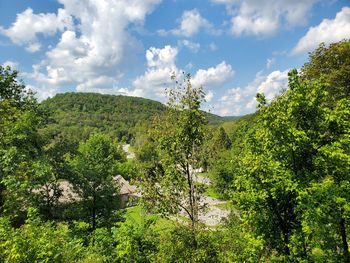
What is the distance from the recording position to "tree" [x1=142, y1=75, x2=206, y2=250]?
12.3 meters

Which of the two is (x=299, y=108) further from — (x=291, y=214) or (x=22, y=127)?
(x=22, y=127)

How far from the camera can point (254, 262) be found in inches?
496

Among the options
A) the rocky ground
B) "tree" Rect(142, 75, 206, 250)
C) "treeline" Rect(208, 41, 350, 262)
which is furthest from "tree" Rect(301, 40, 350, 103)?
"tree" Rect(142, 75, 206, 250)

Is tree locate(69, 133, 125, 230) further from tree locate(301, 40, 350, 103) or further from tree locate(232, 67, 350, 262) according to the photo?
tree locate(301, 40, 350, 103)

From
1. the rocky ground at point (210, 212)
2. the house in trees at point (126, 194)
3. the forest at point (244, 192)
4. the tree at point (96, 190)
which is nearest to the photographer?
the forest at point (244, 192)

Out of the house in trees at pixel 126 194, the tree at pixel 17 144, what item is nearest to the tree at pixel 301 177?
the house in trees at pixel 126 194

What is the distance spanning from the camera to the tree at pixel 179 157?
40.3 feet

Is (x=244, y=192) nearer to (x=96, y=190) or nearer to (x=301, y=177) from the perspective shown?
(x=301, y=177)

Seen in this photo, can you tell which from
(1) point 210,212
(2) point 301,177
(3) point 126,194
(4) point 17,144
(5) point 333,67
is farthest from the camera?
(3) point 126,194

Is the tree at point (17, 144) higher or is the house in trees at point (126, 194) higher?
the tree at point (17, 144)

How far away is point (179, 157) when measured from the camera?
41.4ft

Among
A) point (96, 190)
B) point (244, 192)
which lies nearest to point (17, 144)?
point (96, 190)

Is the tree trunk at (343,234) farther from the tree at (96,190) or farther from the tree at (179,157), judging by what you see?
the tree at (96,190)

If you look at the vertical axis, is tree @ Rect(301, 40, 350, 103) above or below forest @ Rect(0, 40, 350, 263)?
above
